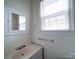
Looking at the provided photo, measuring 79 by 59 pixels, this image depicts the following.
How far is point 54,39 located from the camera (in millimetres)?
1216

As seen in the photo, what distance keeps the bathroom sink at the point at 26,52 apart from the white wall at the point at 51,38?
3.4 inches

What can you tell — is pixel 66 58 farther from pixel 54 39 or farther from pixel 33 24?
pixel 33 24

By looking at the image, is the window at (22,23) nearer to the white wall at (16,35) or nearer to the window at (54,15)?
the white wall at (16,35)

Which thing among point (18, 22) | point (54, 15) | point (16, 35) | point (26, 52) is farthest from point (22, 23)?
point (54, 15)

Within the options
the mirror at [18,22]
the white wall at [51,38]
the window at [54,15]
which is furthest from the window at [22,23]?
the window at [54,15]

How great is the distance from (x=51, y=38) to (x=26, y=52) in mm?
422

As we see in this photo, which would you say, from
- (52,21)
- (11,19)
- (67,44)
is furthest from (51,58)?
(11,19)

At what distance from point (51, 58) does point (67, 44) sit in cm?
32

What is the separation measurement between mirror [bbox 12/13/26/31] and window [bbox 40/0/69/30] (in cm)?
29

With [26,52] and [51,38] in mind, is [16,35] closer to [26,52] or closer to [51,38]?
[26,52]

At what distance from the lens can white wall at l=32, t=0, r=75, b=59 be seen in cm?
115
